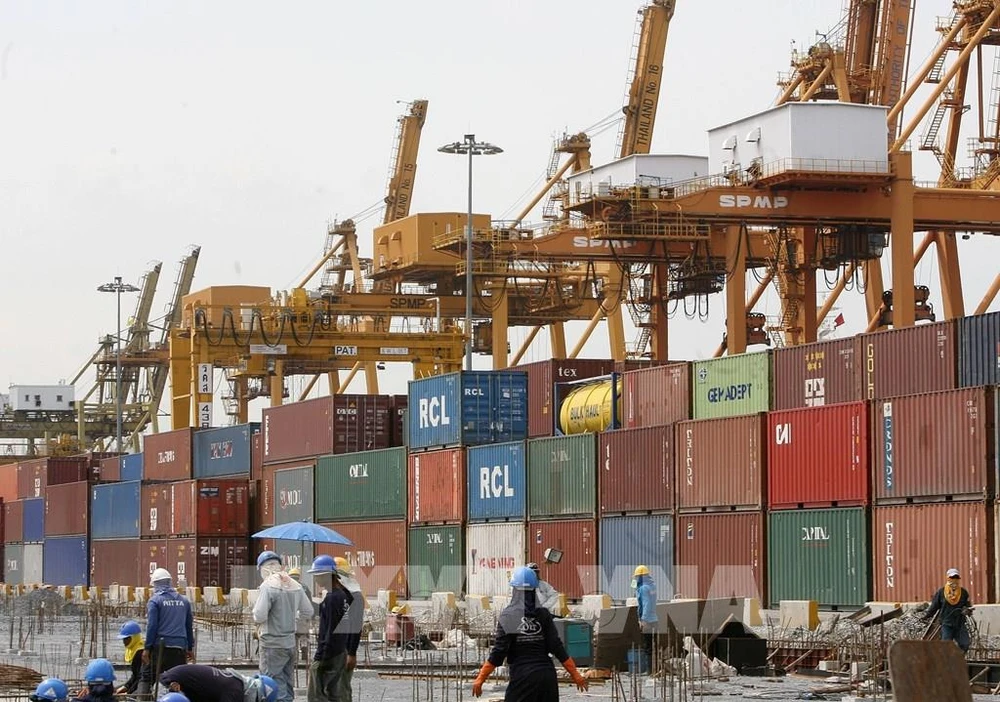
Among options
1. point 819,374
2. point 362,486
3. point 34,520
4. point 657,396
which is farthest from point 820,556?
point 34,520

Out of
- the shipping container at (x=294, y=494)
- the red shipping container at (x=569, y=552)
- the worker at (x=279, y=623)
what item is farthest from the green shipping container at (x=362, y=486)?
the worker at (x=279, y=623)

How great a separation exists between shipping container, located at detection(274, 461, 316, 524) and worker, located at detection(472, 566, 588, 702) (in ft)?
129

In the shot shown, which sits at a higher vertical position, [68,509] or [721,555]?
[68,509]

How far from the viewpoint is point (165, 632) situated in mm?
16391

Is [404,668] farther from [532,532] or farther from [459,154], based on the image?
[459,154]

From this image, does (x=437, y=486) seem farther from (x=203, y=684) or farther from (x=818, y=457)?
(x=203, y=684)

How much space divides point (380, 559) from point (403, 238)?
22.0 metres

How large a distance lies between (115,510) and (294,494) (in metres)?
16.8

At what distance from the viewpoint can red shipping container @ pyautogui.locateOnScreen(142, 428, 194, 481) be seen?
214ft

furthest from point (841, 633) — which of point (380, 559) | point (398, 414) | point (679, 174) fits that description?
point (679, 174)

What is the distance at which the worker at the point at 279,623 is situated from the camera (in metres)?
16.7

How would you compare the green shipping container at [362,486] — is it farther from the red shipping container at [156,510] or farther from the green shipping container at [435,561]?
the red shipping container at [156,510]

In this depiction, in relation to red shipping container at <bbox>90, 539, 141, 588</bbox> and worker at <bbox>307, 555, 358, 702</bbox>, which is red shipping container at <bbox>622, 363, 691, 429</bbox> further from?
red shipping container at <bbox>90, 539, 141, 588</bbox>

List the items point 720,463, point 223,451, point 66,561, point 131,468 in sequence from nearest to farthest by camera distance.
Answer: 1. point 720,463
2. point 223,451
3. point 131,468
4. point 66,561
